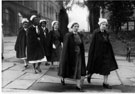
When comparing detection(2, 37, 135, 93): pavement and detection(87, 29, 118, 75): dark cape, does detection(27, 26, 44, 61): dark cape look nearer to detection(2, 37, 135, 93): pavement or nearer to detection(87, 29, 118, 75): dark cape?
detection(2, 37, 135, 93): pavement

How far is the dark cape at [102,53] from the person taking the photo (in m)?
6.41

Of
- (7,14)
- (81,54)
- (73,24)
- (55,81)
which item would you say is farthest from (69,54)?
(7,14)

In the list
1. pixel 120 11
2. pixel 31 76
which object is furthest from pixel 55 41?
pixel 120 11

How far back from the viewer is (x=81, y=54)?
6137 millimetres

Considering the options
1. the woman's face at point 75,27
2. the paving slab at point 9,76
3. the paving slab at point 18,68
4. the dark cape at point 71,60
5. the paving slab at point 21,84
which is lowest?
the paving slab at point 21,84

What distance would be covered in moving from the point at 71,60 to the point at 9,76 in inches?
91.0

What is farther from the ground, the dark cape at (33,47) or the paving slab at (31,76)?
the dark cape at (33,47)

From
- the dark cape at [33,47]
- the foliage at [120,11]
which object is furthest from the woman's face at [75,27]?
the foliage at [120,11]

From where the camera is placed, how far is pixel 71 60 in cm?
613

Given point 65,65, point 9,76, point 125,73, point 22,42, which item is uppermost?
point 22,42

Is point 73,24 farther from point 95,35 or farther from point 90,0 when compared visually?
point 90,0

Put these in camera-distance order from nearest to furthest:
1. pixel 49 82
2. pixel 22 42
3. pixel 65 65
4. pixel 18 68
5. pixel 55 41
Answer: pixel 65 65
pixel 49 82
pixel 18 68
pixel 55 41
pixel 22 42

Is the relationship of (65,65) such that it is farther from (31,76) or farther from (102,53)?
(31,76)

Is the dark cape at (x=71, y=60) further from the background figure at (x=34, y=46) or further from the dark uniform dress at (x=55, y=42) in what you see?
the dark uniform dress at (x=55, y=42)
